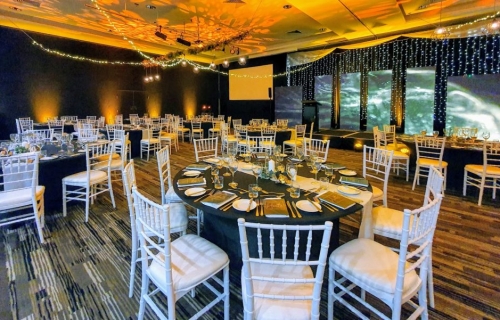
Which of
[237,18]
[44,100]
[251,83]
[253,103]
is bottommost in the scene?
[44,100]

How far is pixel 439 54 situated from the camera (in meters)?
7.76

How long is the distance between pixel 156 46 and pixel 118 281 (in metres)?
10.9

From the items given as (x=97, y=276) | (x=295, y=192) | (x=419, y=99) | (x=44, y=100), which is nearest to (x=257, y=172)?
(x=295, y=192)

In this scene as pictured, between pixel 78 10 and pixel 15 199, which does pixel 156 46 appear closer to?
pixel 78 10

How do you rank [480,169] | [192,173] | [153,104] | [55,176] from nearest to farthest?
[192,173], [55,176], [480,169], [153,104]

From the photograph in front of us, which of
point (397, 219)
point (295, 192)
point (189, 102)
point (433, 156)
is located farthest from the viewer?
point (189, 102)

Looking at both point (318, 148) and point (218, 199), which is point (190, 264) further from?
point (318, 148)

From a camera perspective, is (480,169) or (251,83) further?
(251,83)

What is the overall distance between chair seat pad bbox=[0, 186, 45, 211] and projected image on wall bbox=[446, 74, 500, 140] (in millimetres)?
9532

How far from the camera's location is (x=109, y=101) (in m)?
11.0

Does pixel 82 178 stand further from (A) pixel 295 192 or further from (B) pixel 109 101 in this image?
(B) pixel 109 101

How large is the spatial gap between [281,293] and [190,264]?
643 mm

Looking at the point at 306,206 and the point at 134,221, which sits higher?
the point at 306,206

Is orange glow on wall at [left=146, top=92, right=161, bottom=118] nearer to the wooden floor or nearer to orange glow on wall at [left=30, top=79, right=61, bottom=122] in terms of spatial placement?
orange glow on wall at [left=30, top=79, right=61, bottom=122]
